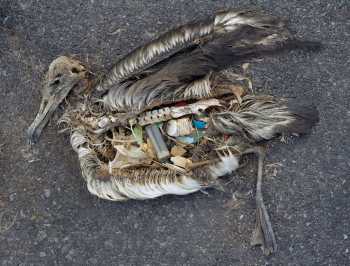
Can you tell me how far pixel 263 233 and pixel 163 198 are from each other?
0.76 meters

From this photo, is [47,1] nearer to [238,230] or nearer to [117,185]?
[117,185]

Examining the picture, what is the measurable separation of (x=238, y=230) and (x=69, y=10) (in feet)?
6.88

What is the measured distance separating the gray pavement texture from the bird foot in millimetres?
81

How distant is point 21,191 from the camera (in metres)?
3.99

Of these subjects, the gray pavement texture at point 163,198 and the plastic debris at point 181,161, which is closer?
the plastic debris at point 181,161

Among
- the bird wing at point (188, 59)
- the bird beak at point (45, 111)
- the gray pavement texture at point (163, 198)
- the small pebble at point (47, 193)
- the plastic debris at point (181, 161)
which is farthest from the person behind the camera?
the small pebble at point (47, 193)

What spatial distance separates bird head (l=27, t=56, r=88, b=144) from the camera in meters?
3.75

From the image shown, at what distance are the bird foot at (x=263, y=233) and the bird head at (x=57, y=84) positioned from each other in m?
1.55

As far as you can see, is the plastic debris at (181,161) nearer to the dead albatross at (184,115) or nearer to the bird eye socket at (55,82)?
the dead albatross at (184,115)

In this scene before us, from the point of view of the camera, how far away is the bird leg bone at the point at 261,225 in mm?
3564

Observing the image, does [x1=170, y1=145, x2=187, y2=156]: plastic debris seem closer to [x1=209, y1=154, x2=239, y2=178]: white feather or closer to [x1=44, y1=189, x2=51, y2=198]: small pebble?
[x1=209, y1=154, x2=239, y2=178]: white feather

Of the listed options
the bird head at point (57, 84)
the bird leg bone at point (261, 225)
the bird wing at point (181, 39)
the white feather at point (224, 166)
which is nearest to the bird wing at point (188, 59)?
the bird wing at point (181, 39)

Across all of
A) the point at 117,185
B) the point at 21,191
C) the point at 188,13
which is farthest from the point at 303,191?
the point at 21,191

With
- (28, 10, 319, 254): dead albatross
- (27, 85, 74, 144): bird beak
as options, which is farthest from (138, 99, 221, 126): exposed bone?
(27, 85, 74, 144): bird beak
